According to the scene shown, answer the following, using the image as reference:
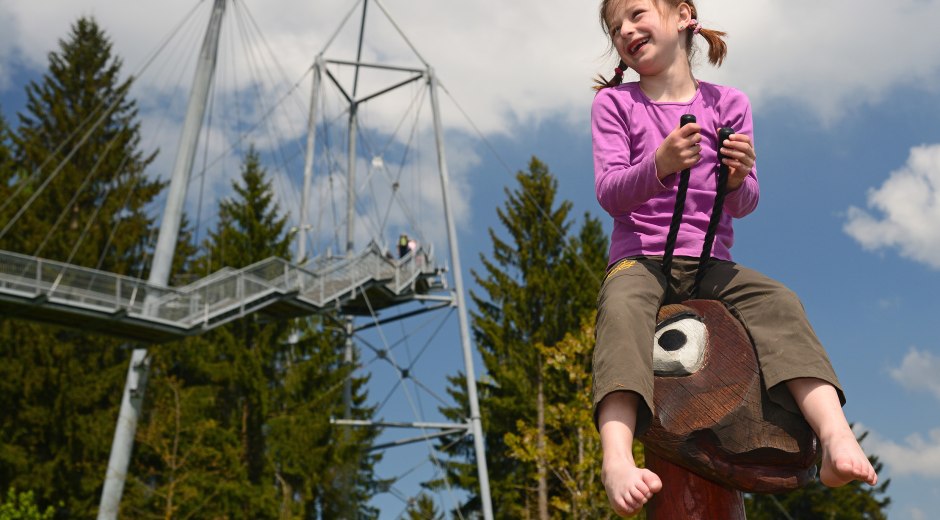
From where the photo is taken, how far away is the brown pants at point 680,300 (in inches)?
87.2

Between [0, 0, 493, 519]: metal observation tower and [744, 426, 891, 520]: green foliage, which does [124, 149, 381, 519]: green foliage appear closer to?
[0, 0, 493, 519]: metal observation tower

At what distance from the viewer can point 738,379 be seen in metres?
2.27

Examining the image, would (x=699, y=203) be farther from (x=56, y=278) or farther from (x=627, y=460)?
(x=56, y=278)

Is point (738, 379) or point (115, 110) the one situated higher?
point (115, 110)

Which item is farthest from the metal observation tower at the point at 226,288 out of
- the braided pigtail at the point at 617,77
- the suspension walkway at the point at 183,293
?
the braided pigtail at the point at 617,77

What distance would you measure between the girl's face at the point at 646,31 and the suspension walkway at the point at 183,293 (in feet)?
43.3

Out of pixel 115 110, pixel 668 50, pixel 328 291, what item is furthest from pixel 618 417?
pixel 115 110

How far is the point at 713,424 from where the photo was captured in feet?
7.14

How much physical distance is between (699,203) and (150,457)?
24.6 m

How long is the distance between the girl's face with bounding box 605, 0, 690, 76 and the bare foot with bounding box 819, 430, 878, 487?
122 centimetres

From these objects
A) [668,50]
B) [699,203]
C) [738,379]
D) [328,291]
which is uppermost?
[328,291]

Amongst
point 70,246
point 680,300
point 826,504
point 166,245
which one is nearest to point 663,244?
point 680,300

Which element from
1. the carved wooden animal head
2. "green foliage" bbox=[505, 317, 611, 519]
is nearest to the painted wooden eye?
the carved wooden animal head

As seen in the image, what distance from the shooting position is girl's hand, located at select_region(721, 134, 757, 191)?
7.77 ft
